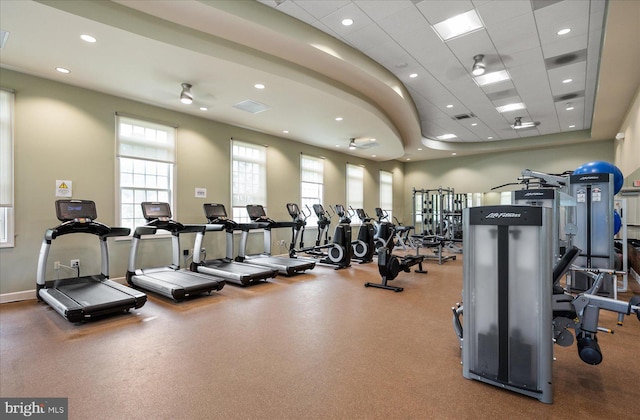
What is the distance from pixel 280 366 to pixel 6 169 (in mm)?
4806

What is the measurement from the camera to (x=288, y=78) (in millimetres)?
4695

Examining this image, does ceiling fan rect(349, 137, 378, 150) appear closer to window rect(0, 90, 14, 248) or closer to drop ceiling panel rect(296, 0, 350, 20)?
drop ceiling panel rect(296, 0, 350, 20)

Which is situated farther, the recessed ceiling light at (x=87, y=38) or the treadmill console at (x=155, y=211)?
the treadmill console at (x=155, y=211)

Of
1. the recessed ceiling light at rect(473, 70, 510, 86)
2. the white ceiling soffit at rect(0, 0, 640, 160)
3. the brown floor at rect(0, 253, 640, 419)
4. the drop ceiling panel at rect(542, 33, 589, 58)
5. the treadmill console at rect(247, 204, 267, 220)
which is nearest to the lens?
the brown floor at rect(0, 253, 640, 419)

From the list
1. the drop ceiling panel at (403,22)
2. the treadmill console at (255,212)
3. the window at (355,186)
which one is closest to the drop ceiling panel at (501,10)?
the drop ceiling panel at (403,22)

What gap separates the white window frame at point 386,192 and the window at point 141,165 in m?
8.24

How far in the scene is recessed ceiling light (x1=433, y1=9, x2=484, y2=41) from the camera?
3.99 m

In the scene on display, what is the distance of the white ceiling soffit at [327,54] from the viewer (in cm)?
355

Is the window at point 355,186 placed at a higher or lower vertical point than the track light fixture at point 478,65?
lower

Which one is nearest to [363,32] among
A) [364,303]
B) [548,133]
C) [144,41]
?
[144,41]

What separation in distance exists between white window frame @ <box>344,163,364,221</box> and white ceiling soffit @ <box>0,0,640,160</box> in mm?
3614

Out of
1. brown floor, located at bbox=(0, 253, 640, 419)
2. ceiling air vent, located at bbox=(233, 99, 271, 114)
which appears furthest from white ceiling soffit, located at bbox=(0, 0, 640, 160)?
brown floor, located at bbox=(0, 253, 640, 419)

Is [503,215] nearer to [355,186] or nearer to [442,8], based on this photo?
[442,8]

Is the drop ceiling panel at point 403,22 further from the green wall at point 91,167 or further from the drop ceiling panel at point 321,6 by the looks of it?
the green wall at point 91,167
